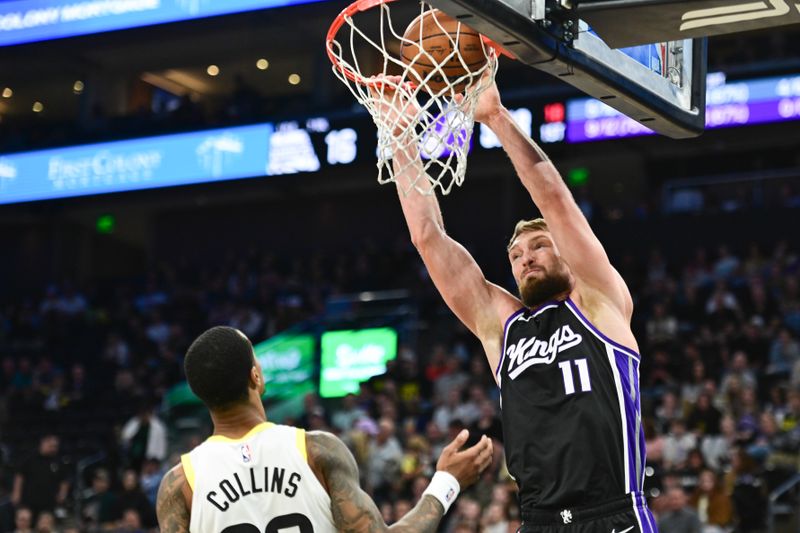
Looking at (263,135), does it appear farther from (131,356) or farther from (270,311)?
(131,356)

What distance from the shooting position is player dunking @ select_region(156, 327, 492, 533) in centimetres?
337

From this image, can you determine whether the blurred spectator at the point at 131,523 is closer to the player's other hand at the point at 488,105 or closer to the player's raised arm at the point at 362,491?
the player's other hand at the point at 488,105

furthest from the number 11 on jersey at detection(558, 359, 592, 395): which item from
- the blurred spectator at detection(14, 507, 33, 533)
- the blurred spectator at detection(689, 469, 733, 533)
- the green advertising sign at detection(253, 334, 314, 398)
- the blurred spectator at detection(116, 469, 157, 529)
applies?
the green advertising sign at detection(253, 334, 314, 398)

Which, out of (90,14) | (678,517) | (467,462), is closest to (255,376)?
(467,462)

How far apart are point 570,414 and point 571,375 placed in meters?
0.13

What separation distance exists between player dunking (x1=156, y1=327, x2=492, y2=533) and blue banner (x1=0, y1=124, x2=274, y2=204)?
561 inches

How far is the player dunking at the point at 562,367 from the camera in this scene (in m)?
3.79

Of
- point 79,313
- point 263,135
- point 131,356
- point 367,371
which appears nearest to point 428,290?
point 367,371

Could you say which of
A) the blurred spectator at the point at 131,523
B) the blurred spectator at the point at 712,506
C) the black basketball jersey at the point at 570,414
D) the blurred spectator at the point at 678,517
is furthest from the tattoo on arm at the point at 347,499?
the blurred spectator at the point at 131,523

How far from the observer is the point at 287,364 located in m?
15.5

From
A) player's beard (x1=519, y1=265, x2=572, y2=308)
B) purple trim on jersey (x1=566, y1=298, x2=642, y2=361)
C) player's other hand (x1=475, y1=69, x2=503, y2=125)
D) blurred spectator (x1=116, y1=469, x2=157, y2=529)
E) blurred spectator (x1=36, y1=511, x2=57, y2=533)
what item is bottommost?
blurred spectator (x1=36, y1=511, x2=57, y2=533)

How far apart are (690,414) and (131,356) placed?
10.2 metres

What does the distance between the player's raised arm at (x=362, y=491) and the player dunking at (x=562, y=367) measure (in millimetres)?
318

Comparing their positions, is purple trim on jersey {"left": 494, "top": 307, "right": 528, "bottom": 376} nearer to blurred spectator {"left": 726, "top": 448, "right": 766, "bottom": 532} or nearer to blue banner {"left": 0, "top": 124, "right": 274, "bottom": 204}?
blurred spectator {"left": 726, "top": 448, "right": 766, "bottom": 532}
